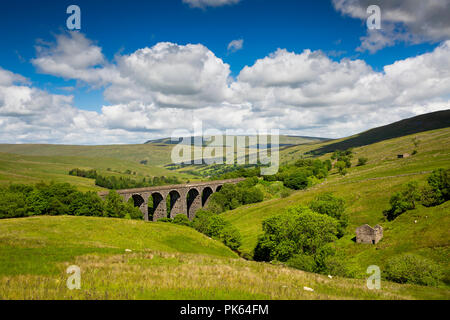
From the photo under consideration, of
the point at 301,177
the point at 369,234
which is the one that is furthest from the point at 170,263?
the point at 301,177

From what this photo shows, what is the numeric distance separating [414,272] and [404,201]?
27.9m

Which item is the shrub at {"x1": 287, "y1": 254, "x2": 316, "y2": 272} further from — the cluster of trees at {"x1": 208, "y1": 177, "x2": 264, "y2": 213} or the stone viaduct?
the cluster of trees at {"x1": 208, "y1": 177, "x2": 264, "y2": 213}

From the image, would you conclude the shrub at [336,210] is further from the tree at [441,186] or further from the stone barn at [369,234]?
the tree at [441,186]

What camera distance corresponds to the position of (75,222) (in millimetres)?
43969

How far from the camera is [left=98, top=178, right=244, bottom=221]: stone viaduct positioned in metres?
88.6

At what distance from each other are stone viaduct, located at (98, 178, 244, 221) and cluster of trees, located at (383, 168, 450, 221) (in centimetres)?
6915

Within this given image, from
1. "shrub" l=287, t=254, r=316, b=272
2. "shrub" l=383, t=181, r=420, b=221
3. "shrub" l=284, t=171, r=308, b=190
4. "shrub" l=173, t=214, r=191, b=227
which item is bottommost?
"shrub" l=173, t=214, r=191, b=227

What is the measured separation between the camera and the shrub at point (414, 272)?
1080 inches

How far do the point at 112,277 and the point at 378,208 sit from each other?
58.5 meters

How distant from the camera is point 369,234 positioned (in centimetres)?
4684

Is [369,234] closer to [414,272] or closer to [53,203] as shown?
[414,272]

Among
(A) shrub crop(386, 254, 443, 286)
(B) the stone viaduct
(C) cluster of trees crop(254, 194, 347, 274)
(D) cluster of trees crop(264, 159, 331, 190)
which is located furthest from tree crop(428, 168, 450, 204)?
(B) the stone viaduct
